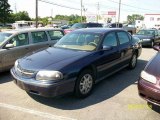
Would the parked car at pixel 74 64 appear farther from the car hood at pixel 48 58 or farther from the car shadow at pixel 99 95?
the car shadow at pixel 99 95

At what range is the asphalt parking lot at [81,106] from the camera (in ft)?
14.0

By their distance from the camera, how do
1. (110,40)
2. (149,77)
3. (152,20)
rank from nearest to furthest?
(149,77) → (110,40) → (152,20)

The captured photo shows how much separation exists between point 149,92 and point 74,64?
1.60 m

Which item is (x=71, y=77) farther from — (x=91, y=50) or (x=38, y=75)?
(x=91, y=50)

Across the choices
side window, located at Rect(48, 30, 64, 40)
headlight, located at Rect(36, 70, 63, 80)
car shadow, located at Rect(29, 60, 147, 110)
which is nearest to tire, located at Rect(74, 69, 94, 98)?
car shadow, located at Rect(29, 60, 147, 110)

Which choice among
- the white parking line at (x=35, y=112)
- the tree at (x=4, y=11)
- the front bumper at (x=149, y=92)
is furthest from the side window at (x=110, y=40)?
the tree at (x=4, y=11)

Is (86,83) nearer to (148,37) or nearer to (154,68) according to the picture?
(154,68)

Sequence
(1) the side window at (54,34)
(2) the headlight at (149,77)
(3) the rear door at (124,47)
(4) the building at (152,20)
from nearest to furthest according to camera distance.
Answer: (2) the headlight at (149,77) < (3) the rear door at (124,47) < (1) the side window at (54,34) < (4) the building at (152,20)

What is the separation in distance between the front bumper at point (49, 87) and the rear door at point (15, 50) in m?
2.54

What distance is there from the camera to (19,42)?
24.5ft

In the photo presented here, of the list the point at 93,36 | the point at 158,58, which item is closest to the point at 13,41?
the point at 93,36

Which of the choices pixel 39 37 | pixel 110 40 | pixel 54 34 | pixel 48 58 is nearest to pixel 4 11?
pixel 54 34

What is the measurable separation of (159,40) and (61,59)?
566 inches

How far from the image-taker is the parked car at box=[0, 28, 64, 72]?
274 inches
